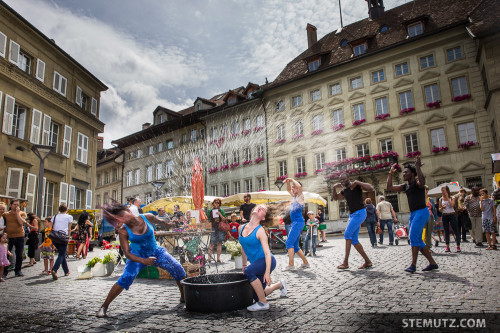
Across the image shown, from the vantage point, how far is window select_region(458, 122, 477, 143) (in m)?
23.1

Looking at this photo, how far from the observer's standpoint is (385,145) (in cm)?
2652

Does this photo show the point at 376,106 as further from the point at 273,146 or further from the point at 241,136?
the point at 241,136

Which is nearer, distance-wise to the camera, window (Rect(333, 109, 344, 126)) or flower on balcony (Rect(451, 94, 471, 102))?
flower on balcony (Rect(451, 94, 471, 102))

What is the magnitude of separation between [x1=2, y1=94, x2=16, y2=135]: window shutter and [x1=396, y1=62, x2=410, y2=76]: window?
85.2 ft

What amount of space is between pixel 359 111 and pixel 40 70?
22954 millimetres

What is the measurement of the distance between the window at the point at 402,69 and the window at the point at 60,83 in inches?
958

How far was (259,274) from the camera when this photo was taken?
14.1 ft

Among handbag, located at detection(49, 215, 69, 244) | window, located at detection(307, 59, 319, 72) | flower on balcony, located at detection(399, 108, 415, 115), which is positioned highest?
window, located at detection(307, 59, 319, 72)

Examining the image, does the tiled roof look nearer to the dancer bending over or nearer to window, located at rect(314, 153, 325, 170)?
window, located at rect(314, 153, 325, 170)

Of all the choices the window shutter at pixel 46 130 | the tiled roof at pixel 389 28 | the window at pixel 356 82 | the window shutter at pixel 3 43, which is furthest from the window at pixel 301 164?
the window shutter at pixel 3 43

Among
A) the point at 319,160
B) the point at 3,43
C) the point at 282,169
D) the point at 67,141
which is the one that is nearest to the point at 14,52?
the point at 3,43

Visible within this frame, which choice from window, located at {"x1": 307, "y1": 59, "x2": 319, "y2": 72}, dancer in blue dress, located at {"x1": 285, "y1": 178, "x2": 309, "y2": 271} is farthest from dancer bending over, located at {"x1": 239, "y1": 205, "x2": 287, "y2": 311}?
window, located at {"x1": 307, "y1": 59, "x2": 319, "y2": 72}

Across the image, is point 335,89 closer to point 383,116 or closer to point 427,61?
point 383,116

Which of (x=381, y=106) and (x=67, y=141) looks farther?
(x=381, y=106)
